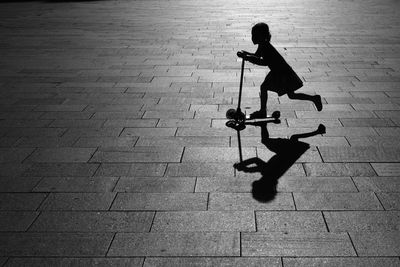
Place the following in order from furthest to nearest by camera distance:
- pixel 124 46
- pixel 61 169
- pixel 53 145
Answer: pixel 124 46
pixel 53 145
pixel 61 169

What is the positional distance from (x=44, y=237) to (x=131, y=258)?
89cm

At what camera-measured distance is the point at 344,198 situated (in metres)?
4.32

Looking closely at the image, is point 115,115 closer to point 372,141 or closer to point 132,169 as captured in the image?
point 132,169

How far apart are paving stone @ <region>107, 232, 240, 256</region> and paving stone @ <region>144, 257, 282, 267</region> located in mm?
65

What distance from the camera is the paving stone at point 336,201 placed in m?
4.16

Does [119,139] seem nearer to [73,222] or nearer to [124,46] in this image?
[73,222]

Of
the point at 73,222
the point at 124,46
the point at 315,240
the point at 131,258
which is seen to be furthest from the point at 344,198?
the point at 124,46

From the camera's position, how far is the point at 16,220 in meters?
4.08

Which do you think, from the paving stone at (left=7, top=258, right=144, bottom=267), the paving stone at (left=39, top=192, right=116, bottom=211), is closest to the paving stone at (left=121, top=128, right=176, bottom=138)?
the paving stone at (left=39, top=192, right=116, bottom=211)

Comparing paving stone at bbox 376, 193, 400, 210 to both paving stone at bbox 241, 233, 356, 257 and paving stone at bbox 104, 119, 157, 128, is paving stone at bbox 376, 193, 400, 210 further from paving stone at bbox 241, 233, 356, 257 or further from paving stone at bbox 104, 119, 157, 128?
paving stone at bbox 104, 119, 157, 128

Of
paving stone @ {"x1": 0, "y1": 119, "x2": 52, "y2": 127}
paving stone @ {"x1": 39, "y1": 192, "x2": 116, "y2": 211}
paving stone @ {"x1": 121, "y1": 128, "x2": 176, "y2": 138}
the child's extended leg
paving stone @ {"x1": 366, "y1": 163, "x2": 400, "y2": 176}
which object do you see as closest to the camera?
paving stone @ {"x1": 39, "y1": 192, "x2": 116, "y2": 211}

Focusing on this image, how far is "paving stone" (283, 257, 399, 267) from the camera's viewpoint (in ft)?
11.0

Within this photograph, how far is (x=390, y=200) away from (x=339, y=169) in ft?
2.54

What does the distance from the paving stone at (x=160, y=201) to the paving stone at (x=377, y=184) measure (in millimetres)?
1691
